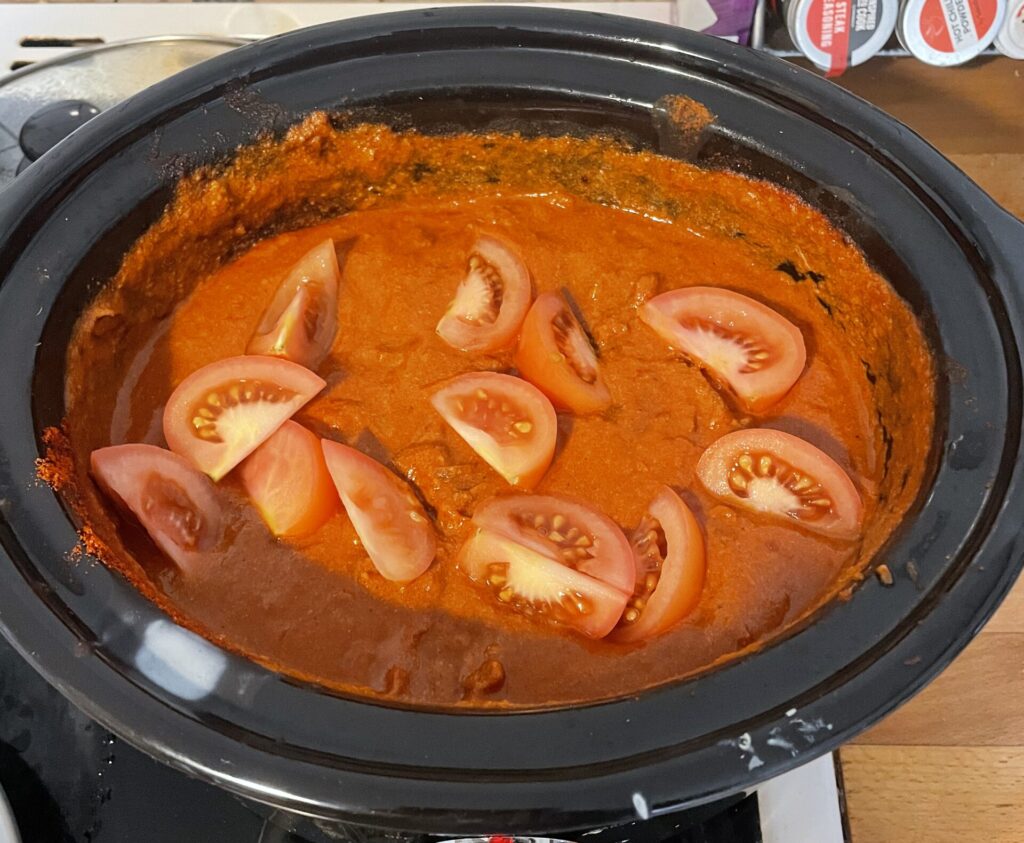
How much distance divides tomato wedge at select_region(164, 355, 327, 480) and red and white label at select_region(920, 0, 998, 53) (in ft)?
5.04

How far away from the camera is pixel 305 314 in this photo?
1.26 metres

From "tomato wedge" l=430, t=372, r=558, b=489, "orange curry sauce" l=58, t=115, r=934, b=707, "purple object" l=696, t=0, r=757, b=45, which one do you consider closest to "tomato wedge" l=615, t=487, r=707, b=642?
"orange curry sauce" l=58, t=115, r=934, b=707

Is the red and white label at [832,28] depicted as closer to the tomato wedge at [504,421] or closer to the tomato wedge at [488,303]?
the tomato wedge at [488,303]

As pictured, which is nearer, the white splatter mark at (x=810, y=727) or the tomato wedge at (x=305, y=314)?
the white splatter mark at (x=810, y=727)

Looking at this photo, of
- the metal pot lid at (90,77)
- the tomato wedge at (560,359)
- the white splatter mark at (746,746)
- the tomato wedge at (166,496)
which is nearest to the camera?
the white splatter mark at (746,746)

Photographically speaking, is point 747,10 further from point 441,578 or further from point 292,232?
point 441,578

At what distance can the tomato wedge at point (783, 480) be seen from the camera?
110 cm

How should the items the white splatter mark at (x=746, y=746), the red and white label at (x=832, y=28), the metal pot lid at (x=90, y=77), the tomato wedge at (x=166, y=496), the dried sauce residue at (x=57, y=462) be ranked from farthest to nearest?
1. the red and white label at (x=832, y=28)
2. the metal pot lid at (x=90, y=77)
3. the tomato wedge at (x=166, y=496)
4. the dried sauce residue at (x=57, y=462)
5. the white splatter mark at (x=746, y=746)

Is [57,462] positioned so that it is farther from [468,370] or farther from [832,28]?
[832,28]

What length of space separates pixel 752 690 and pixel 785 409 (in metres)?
0.55

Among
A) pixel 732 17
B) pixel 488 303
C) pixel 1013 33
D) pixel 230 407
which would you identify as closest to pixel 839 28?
pixel 732 17

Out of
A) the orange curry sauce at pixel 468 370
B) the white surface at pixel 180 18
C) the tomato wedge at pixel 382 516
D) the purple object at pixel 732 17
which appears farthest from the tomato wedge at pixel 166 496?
the purple object at pixel 732 17

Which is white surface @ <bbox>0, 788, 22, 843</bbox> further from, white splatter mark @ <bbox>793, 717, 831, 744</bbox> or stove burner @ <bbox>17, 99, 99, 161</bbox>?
stove burner @ <bbox>17, 99, 99, 161</bbox>

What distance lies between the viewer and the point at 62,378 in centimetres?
105
